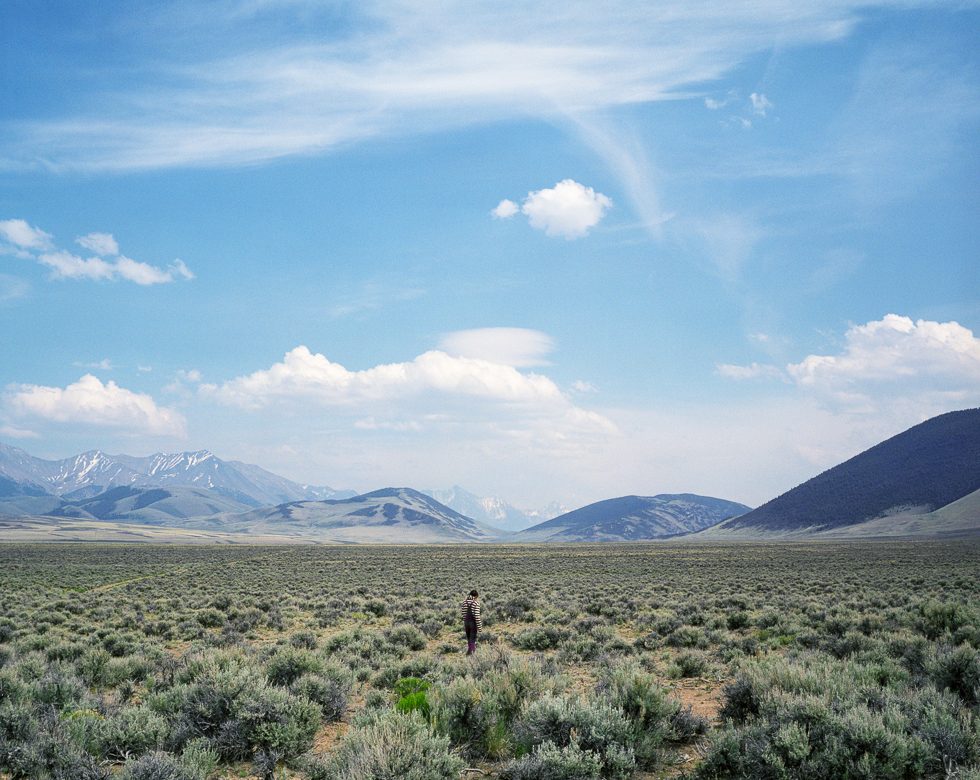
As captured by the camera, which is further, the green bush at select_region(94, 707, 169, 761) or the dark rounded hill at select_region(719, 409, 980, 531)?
the dark rounded hill at select_region(719, 409, 980, 531)

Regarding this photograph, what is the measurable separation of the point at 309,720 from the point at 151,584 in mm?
32485

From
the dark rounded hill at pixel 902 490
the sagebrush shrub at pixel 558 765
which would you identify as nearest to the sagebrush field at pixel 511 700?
the sagebrush shrub at pixel 558 765

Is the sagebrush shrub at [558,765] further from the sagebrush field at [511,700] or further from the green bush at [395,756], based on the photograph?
the green bush at [395,756]

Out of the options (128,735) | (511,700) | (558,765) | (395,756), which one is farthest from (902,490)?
(128,735)

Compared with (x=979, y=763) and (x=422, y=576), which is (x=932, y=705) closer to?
(x=979, y=763)

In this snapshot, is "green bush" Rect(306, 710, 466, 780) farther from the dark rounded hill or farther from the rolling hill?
the dark rounded hill

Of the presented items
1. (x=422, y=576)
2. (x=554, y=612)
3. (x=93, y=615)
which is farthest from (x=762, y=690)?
(x=422, y=576)

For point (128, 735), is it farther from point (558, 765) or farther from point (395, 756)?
point (558, 765)

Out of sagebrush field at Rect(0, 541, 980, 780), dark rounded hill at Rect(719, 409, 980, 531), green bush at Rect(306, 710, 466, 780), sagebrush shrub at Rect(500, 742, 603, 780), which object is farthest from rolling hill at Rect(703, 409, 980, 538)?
green bush at Rect(306, 710, 466, 780)

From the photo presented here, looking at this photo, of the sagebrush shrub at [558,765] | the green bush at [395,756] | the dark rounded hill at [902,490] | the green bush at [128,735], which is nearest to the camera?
the green bush at [395,756]

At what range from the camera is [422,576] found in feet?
135

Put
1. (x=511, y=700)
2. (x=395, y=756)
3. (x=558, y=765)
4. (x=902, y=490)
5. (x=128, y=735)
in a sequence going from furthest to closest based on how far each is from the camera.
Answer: (x=902, y=490) < (x=511, y=700) < (x=128, y=735) < (x=558, y=765) < (x=395, y=756)

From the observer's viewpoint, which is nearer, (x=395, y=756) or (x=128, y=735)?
(x=395, y=756)

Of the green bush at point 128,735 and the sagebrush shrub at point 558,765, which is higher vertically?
the sagebrush shrub at point 558,765
